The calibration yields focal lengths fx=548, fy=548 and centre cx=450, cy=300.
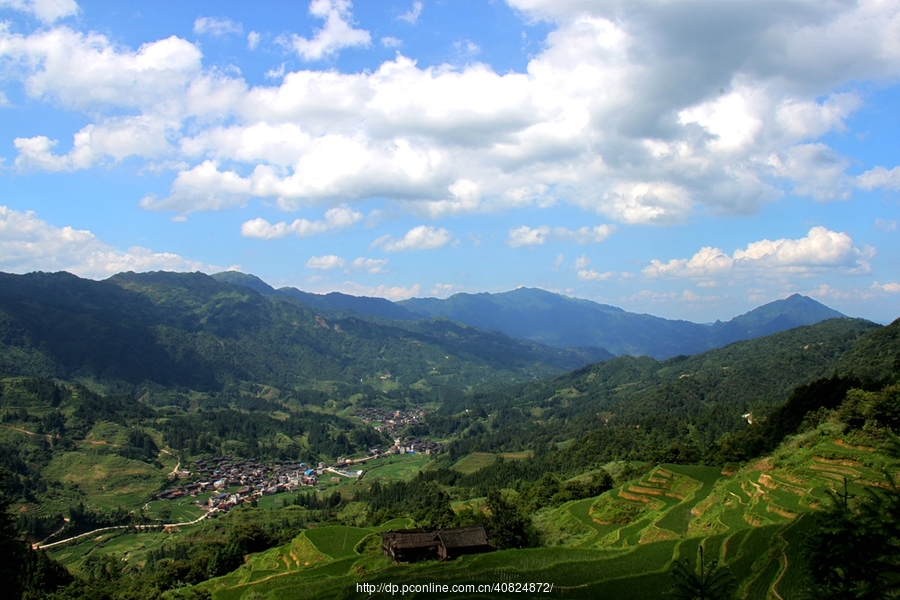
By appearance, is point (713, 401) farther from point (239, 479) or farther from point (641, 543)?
point (239, 479)

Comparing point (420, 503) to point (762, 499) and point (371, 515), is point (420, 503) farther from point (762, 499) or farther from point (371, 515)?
point (762, 499)

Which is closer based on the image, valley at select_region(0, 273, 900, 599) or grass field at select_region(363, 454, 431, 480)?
valley at select_region(0, 273, 900, 599)

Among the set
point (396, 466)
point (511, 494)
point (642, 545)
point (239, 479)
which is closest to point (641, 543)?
point (642, 545)

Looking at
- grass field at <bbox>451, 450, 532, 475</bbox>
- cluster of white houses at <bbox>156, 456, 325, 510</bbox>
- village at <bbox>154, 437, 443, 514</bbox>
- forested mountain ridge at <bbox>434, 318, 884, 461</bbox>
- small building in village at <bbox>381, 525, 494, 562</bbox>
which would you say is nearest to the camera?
small building in village at <bbox>381, 525, 494, 562</bbox>

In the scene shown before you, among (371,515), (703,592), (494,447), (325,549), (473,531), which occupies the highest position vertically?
(703,592)

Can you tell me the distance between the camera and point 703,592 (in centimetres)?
1798

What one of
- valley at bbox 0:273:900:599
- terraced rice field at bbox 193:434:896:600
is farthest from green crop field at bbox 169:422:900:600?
valley at bbox 0:273:900:599

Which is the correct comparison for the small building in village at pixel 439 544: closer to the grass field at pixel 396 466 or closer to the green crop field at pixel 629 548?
the green crop field at pixel 629 548

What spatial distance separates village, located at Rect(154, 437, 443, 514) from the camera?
129 metres

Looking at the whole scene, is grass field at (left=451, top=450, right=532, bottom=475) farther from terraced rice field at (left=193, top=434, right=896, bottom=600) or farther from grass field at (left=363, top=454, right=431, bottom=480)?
terraced rice field at (left=193, top=434, right=896, bottom=600)

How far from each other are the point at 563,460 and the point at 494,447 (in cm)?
6156

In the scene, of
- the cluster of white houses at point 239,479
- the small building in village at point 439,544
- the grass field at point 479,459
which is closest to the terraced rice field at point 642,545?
the small building in village at point 439,544

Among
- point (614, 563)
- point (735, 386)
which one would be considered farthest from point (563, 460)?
point (614, 563)

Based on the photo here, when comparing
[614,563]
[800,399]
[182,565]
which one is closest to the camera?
[614,563]
